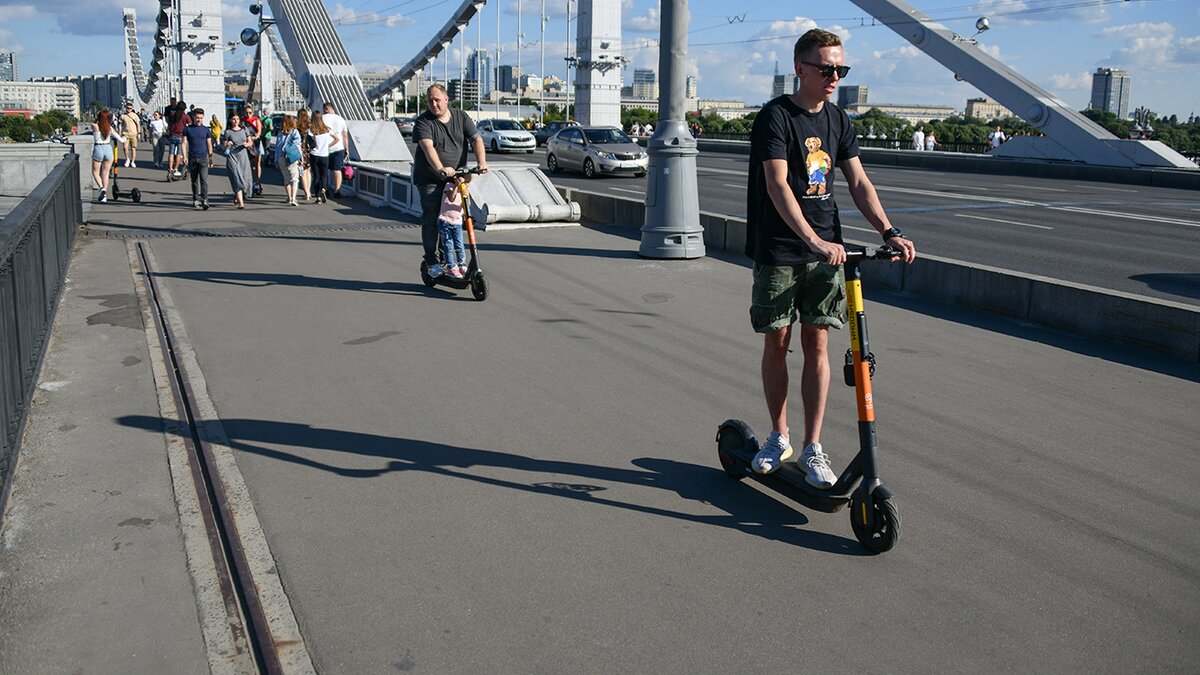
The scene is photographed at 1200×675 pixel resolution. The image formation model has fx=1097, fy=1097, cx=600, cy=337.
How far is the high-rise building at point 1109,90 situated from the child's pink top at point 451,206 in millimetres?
67716

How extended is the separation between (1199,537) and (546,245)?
9713 mm

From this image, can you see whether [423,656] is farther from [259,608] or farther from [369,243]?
[369,243]

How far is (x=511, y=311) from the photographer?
9.09 m

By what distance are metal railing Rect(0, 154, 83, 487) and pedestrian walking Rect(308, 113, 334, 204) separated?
9.02m

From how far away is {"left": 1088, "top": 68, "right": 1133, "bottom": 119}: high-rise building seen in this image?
70262 millimetres

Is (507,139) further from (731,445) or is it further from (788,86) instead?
(731,445)

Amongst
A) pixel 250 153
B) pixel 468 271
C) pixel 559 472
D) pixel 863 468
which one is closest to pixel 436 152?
pixel 468 271

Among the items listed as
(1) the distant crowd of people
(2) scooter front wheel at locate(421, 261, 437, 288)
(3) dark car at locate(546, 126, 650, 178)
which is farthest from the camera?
(3) dark car at locate(546, 126, 650, 178)

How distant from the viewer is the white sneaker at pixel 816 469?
4.52m

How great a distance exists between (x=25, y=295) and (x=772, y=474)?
445 centimetres

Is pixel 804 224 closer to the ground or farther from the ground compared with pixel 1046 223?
farther from the ground

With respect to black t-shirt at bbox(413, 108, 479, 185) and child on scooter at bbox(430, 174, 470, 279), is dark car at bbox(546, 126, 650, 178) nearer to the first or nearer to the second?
black t-shirt at bbox(413, 108, 479, 185)

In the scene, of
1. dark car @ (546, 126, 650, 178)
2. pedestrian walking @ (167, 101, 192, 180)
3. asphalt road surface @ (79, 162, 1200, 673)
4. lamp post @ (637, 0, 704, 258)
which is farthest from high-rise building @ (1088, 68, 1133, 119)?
asphalt road surface @ (79, 162, 1200, 673)

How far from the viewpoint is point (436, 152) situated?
948 centimetres
